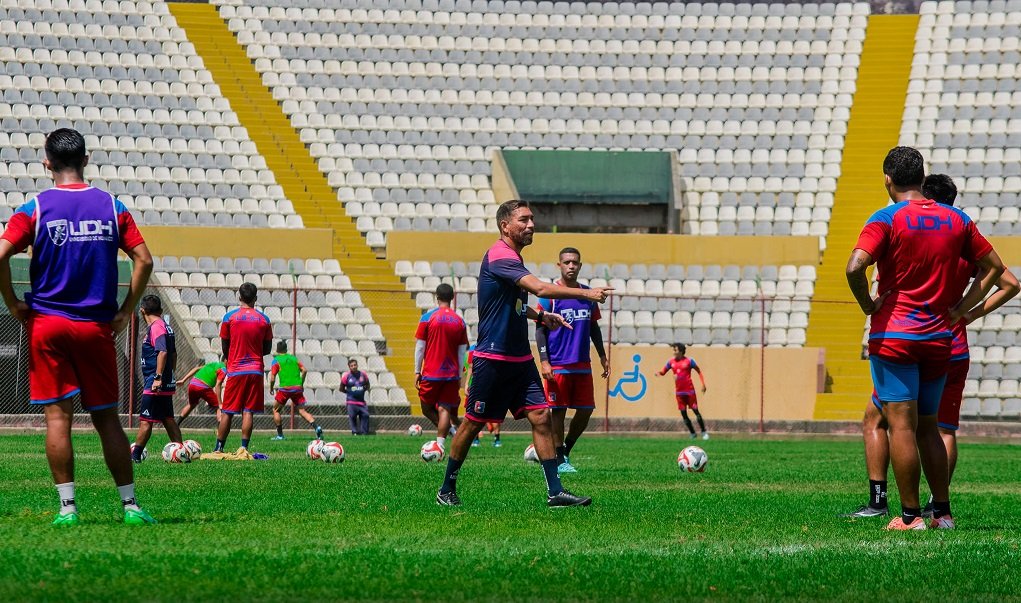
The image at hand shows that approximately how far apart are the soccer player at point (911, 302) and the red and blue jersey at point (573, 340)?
254 inches

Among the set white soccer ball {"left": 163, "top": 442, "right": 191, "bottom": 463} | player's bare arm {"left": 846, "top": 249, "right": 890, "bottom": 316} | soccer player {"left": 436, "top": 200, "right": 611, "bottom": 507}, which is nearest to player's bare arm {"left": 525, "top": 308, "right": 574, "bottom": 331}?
soccer player {"left": 436, "top": 200, "right": 611, "bottom": 507}

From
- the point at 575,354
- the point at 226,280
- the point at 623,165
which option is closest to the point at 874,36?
the point at 623,165

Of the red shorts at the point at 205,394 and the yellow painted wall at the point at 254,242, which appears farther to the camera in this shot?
the yellow painted wall at the point at 254,242

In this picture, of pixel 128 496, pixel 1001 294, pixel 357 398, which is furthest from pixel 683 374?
pixel 128 496

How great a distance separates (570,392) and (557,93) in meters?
21.5

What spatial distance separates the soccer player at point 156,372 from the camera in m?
15.4

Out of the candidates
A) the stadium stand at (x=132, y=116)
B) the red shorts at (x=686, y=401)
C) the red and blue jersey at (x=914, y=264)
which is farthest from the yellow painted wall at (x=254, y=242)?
the red and blue jersey at (x=914, y=264)

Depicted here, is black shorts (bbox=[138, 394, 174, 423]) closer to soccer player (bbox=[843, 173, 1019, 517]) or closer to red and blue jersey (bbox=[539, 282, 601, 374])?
red and blue jersey (bbox=[539, 282, 601, 374])

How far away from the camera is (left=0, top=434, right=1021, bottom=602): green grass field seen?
5.95 meters

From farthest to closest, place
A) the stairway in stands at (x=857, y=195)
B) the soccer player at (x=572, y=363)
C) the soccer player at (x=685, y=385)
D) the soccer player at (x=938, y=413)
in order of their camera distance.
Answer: the stairway in stands at (x=857, y=195)
the soccer player at (x=685, y=385)
the soccer player at (x=572, y=363)
the soccer player at (x=938, y=413)

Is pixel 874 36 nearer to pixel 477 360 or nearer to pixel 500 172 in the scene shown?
pixel 500 172

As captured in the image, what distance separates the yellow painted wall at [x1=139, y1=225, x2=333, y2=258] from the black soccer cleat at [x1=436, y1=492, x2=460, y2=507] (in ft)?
66.8

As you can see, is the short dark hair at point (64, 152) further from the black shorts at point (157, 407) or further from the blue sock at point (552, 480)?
the black shorts at point (157, 407)

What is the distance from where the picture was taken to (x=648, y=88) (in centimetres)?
3544
